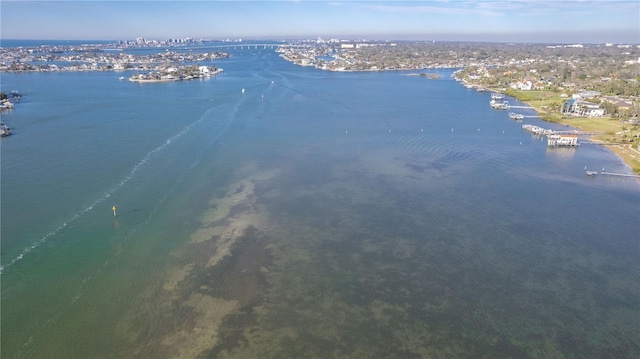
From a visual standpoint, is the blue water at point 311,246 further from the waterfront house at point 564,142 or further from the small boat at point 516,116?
the small boat at point 516,116

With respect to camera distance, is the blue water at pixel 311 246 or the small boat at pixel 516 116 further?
the small boat at pixel 516 116

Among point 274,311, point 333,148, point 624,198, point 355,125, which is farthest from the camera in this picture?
point 355,125

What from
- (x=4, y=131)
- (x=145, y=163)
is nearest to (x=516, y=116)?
(x=145, y=163)

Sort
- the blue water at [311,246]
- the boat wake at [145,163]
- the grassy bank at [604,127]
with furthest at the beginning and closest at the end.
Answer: the grassy bank at [604,127]
the boat wake at [145,163]
the blue water at [311,246]

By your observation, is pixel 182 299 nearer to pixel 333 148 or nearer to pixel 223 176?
pixel 223 176

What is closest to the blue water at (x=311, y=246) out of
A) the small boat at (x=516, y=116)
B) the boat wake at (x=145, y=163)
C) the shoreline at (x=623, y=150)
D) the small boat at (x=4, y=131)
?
the boat wake at (x=145, y=163)

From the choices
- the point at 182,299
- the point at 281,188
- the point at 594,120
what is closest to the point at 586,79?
the point at 594,120

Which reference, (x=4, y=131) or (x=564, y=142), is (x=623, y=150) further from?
(x=4, y=131)

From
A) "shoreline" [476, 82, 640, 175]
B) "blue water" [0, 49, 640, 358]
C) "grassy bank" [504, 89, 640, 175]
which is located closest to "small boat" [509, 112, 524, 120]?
"grassy bank" [504, 89, 640, 175]
